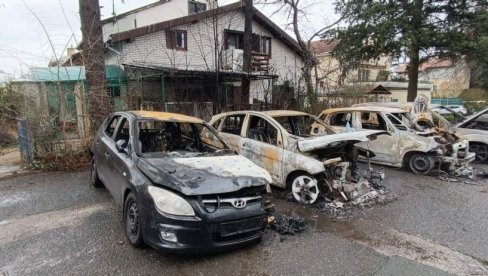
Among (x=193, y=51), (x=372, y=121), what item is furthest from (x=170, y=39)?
(x=372, y=121)

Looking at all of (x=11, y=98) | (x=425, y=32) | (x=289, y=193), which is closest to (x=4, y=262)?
(x=289, y=193)

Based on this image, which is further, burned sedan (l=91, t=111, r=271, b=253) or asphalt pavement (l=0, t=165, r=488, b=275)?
asphalt pavement (l=0, t=165, r=488, b=275)

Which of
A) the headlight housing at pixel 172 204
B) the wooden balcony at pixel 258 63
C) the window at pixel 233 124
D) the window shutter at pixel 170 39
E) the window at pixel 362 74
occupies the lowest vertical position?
the headlight housing at pixel 172 204

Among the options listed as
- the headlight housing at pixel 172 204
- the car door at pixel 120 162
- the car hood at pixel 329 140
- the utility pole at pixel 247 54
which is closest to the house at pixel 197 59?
the utility pole at pixel 247 54

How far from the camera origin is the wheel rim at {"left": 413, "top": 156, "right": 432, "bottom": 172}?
25.2 feet

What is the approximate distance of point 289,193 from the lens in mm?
5852

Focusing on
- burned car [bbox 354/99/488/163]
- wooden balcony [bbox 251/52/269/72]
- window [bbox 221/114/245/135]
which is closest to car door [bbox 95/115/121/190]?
window [bbox 221/114/245/135]

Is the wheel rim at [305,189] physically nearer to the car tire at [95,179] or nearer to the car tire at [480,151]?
the car tire at [95,179]

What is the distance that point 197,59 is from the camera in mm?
17000

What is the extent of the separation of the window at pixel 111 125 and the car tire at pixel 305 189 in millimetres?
3300

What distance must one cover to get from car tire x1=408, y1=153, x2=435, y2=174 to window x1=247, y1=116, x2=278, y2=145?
13.1 ft

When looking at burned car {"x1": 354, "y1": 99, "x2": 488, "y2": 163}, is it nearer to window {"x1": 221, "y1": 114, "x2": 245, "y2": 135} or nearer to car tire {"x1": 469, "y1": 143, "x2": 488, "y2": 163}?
car tire {"x1": 469, "y1": 143, "x2": 488, "y2": 163}

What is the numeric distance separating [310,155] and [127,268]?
354 cm

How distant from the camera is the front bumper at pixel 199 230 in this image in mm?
3242
